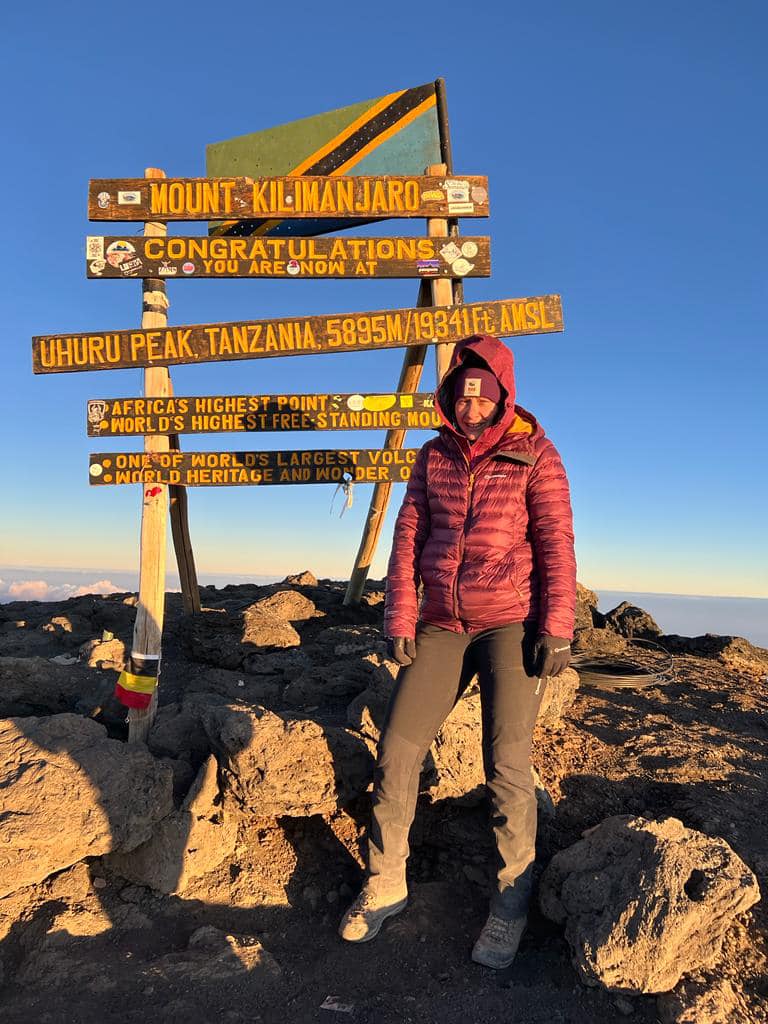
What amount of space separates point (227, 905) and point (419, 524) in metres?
2.32

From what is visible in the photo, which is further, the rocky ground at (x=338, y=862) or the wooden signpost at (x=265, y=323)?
the wooden signpost at (x=265, y=323)

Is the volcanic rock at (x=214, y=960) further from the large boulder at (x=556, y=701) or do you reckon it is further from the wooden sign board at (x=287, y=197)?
the wooden sign board at (x=287, y=197)

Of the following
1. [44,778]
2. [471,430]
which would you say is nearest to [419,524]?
[471,430]

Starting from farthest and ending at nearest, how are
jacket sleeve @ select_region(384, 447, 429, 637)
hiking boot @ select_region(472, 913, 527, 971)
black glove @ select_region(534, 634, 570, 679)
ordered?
jacket sleeve @ select_region(384, 447, 429, 637) < black glove @ select_region(534, 634, 570, 679) < hiking boot @ select_region(472, 913, 527, 971)

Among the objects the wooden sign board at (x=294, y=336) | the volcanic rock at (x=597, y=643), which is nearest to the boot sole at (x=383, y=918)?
the volcanic rock at (x=597, y=643)

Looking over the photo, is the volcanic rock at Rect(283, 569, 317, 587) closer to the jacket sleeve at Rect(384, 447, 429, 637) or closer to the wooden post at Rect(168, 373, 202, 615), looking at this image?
the wooden post at Rect(168, 373, 202, 615)

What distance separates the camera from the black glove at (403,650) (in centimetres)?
351

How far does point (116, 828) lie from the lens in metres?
3.60

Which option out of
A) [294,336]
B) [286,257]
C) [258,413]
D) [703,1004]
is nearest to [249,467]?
[258,413]

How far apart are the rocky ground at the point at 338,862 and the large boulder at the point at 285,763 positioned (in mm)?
13

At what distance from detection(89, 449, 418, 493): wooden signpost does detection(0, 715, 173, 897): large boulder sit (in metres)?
2.08

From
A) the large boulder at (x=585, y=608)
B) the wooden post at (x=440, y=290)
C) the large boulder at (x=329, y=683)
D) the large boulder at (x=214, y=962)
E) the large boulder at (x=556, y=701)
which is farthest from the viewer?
the large boulder at (x=585, y=608)

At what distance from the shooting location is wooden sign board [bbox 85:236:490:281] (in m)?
5.39

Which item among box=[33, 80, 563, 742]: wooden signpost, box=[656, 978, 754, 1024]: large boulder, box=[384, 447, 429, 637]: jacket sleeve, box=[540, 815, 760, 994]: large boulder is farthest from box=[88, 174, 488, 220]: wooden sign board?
box=[656, 978, 754, 1024]: large boulder
